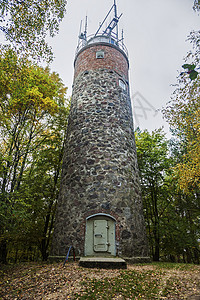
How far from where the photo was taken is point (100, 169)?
28.8 ft

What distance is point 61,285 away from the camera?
4430 millimetres

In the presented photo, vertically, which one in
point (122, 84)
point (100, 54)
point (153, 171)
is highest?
point (100, 54)

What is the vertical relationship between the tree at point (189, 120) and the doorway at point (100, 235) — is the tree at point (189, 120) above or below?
above

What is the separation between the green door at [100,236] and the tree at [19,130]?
2640 millimetres

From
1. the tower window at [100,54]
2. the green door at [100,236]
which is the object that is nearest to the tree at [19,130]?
the green door at [100,236]

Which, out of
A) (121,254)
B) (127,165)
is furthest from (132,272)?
(127,165)

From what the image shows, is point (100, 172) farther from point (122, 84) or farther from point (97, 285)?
point (122, 84)

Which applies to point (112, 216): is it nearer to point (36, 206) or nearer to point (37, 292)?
point (37, 292)

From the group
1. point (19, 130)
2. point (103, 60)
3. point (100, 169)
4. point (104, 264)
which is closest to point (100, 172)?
point (100, 169)

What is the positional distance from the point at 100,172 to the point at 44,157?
4.76m

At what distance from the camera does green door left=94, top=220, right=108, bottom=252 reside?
7355mm

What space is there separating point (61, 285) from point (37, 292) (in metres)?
0.53

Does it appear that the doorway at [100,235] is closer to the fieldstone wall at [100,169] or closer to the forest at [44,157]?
the fieldstone wall at [100,169]

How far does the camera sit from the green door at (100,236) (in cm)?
736
